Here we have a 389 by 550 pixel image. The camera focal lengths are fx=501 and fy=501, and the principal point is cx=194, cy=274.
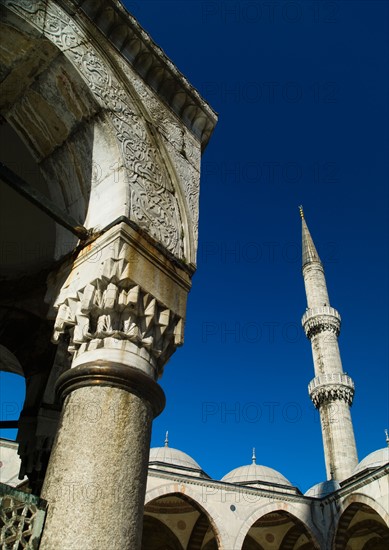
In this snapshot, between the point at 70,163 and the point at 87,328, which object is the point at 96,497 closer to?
the point at 87,328

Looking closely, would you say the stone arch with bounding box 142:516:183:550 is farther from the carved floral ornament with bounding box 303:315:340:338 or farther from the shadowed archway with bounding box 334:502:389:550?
the carved floral ornament with bounding box 303:315:340:338

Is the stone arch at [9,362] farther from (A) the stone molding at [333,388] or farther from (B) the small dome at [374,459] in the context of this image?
(A) the stone molding at [333,388]

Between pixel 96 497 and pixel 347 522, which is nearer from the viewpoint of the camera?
pixel 96 497

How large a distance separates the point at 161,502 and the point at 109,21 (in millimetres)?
17416

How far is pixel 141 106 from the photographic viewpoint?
3414 mm

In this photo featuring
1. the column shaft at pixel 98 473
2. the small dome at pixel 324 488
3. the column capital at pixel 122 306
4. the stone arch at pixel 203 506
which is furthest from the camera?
the small dome at pixel 324 488

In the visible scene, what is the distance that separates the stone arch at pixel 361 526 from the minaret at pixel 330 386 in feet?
5.52

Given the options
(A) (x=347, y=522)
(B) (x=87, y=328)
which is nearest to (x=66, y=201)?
(B) (x=87, y=328)

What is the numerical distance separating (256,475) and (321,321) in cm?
682

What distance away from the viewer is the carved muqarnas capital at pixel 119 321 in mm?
2504

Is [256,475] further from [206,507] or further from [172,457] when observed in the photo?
[206,507]

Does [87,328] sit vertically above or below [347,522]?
below


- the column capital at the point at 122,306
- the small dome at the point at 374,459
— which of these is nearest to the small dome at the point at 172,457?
the small dome at the point at 374,459

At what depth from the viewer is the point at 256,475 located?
19.9 meters
